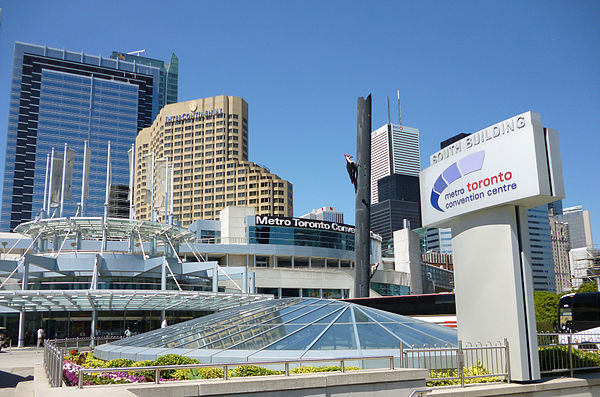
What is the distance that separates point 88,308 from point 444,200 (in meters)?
42.2

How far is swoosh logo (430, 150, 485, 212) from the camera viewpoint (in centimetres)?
1742

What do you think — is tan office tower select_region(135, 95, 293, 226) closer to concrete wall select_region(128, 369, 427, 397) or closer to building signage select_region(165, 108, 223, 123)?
building signage select_region(165, 108, 223, 123)

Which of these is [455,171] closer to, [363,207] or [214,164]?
[363,207]

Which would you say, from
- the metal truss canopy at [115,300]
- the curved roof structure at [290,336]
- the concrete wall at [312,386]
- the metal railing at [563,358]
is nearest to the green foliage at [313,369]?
the curved roof structure at [290,336]

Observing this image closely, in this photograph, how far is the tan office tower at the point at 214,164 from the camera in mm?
174500

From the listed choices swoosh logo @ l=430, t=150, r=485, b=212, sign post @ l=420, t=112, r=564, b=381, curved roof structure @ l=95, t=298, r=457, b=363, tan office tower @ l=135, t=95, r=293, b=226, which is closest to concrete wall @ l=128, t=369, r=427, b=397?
curved roof structure @ l=95, t=298, r=457, b=363

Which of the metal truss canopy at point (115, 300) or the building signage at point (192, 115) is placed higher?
the building signage at point (192, 115)

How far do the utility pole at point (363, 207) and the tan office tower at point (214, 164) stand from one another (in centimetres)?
11115

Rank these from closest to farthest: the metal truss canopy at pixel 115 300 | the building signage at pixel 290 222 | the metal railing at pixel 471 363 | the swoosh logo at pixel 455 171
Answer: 1. the metal railing at pixel 471 363
2. the swoosh logo at pixel 455 171
3. the metal truss canopy at pixel 115 300
4. the building signage at pixel 290 222

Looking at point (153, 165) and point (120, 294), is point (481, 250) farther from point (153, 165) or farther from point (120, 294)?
point (153, 165)

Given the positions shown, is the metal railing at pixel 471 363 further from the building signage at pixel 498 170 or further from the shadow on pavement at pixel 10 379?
the shadow on pavement at pixel 10 379

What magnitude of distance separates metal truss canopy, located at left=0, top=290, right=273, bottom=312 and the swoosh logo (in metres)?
29.5

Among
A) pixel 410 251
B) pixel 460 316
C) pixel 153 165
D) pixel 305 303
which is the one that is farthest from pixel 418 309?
pixel 410 251

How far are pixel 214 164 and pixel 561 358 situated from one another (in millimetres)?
168251
